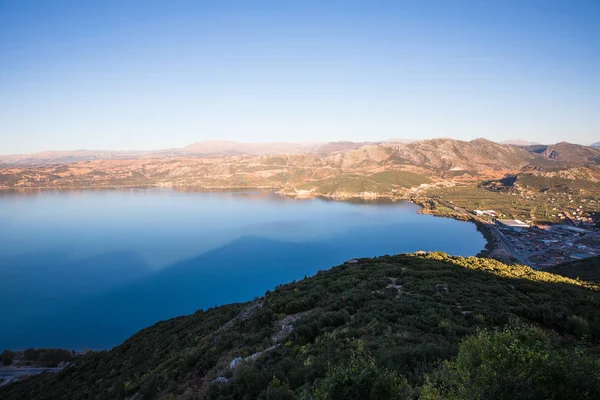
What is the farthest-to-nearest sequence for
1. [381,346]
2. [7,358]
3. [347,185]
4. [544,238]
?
[347,185], [544,238], [7,358], [381,346]

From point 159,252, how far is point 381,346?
236 ft

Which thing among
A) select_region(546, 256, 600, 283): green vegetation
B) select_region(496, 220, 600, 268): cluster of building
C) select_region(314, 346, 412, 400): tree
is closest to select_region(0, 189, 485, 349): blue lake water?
select_region(496, 220, 600, 268): cluster of building

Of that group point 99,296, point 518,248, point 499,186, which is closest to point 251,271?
point 99,296

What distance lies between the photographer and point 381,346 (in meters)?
9.05

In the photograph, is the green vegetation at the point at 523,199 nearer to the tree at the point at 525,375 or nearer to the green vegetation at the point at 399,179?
the green vegetation at the point at 399,179

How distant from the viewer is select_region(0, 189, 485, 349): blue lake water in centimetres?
4416

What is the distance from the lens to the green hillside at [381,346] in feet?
15.3

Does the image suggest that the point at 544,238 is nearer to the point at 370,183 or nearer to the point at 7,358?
the point at 7,358

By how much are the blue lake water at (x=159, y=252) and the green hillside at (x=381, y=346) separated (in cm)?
2456

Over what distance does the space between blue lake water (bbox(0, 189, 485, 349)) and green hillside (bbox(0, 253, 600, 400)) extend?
24.6 m

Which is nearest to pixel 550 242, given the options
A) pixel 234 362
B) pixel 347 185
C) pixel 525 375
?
pixel 234 362

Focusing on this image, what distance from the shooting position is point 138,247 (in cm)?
7481

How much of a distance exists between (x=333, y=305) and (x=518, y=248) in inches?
2691

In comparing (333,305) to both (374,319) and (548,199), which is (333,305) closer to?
(374,319)
